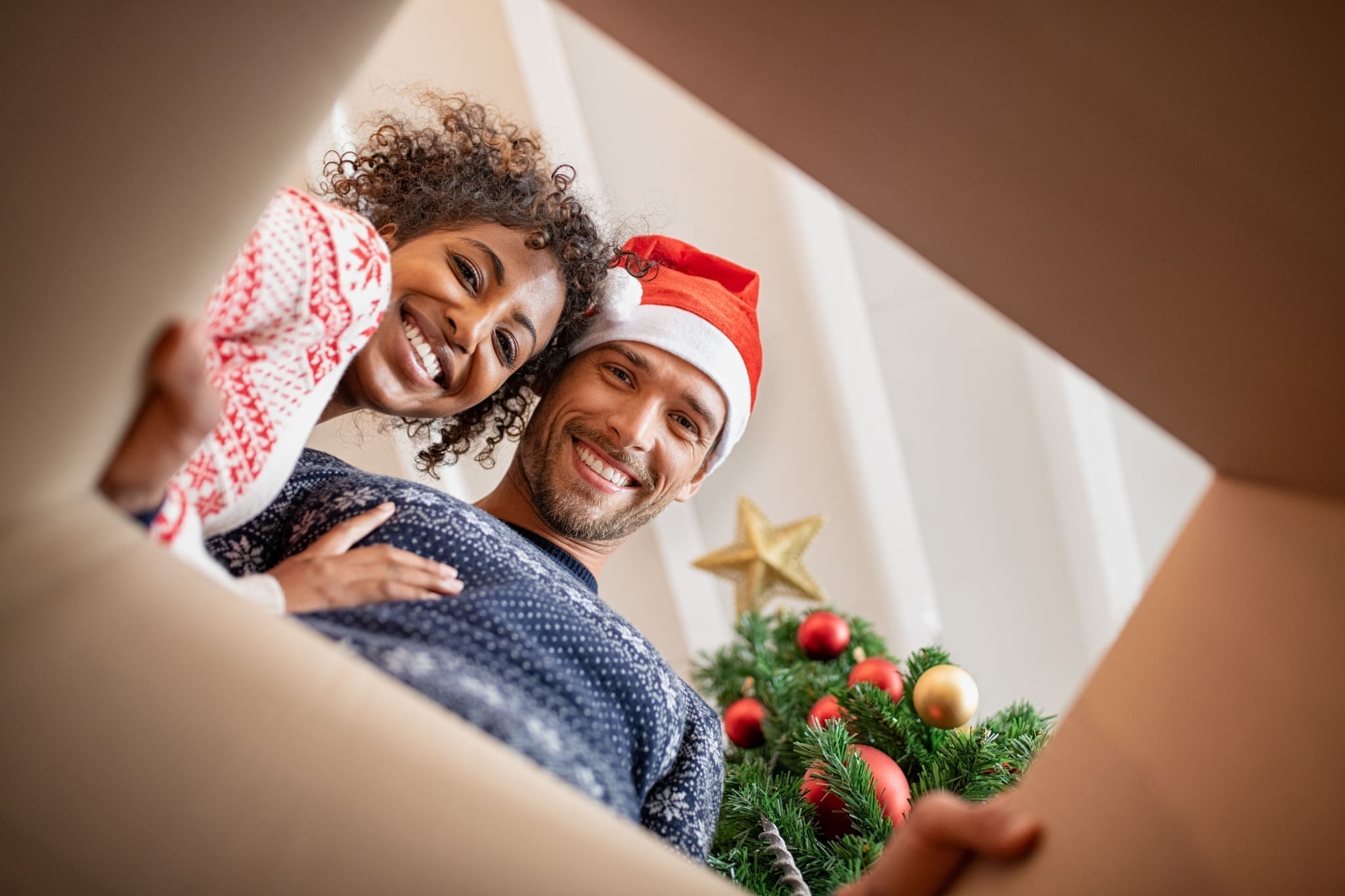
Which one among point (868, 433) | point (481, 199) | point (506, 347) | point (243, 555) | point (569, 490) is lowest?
point (243, 555)

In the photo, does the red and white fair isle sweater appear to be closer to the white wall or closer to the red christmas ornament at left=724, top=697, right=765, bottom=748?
the red christmas ornament at left=724, top=697, right=765, bottom=748

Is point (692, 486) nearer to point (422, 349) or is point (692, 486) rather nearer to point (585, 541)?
point (585, 541)

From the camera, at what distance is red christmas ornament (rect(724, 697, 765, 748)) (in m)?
1.23

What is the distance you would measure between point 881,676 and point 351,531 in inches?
26.8

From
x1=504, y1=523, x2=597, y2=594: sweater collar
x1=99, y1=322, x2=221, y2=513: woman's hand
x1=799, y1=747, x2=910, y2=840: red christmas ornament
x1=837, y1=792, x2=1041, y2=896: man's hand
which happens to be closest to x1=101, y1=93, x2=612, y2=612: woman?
x1=99, y1=322, x2=221, y2=513: woman's hand

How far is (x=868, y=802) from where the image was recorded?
86cm

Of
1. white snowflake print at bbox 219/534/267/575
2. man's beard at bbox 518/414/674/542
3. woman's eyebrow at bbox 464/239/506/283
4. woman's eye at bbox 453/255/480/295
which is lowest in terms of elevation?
white snowflake print at bbox 219/534/267/575

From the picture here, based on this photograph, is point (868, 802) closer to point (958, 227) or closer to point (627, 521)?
point (627, 521)

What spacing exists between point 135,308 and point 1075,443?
1966 mm

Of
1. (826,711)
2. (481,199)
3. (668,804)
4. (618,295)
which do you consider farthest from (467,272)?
(826,711)

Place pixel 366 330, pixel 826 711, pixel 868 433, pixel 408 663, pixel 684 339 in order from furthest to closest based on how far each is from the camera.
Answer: pixel 868 433 → pixel 684 339 → pixel 826 711 → pixel 366 330 → pixel 408 663

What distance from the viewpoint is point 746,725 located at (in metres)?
1.23

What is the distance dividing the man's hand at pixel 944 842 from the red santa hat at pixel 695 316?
0.78 meters

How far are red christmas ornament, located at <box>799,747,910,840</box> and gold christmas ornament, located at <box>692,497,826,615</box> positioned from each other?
2.32 feet
